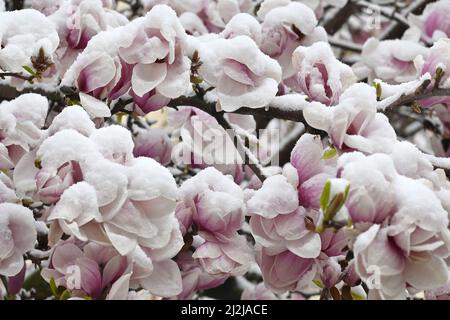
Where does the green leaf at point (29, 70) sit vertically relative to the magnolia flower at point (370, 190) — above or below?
below

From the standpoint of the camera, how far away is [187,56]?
610mm

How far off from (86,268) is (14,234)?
0.21ft

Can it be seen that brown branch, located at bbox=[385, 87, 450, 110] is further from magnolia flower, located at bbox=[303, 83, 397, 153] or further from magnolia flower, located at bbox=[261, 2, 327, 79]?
magnolia flower, located at bbox=[261, 2, 327, 79]

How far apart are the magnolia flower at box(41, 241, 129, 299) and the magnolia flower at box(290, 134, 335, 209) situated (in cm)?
15

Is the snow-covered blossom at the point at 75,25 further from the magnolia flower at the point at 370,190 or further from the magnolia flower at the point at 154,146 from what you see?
the magnolia flower at the point at 370,190

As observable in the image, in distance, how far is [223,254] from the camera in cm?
56

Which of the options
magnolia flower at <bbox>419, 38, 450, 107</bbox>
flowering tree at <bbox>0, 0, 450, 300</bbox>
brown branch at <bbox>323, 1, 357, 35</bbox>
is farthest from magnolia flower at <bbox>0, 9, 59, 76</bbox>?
brown branch at <bbox>323, 1, 357, 35</bbox>

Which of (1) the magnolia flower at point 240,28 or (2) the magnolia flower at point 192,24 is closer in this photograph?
(1) the magnolia flower at point 240,28

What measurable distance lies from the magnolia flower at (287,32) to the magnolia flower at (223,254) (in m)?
0.25

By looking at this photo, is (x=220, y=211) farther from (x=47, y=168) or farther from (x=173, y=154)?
(x=173, y=154)

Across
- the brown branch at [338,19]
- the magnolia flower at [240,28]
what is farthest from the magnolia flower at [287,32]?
the brown branch at [338,19]

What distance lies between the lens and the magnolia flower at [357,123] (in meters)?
0.53

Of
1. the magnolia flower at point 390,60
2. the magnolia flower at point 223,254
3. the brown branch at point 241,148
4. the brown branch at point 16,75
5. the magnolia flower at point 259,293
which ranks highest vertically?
the brown branch at point 16,75

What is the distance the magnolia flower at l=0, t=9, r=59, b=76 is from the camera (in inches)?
22.7
